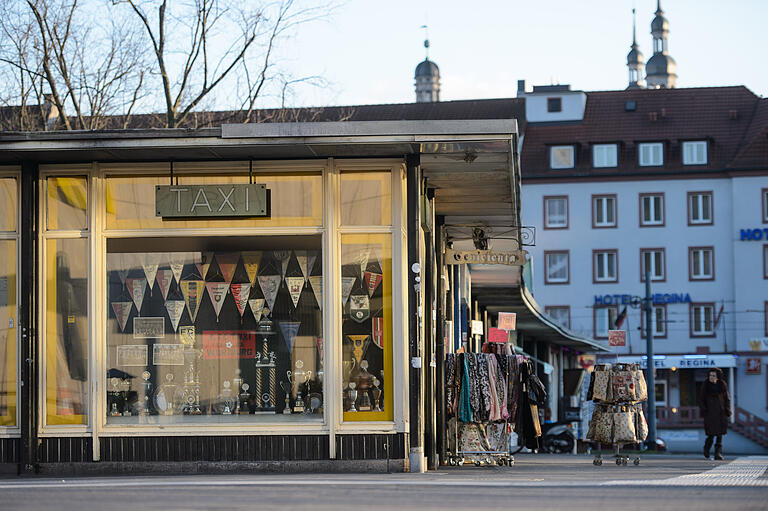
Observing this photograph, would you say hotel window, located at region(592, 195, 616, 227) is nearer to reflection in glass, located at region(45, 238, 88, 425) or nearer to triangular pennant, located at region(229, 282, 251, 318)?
triangular pennant, located at region(229, 282, 251, 318)

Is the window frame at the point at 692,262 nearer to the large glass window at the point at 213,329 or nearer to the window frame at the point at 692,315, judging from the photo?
the window frame at the point at 692,315

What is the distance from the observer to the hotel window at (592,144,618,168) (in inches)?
2739

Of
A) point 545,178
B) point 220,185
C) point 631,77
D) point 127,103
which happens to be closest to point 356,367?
point 220,185

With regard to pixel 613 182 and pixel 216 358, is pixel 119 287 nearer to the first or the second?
pixel 216 358

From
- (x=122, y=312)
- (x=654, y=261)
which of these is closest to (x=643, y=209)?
(x=654, y=261)

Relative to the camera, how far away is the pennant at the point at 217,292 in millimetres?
14797

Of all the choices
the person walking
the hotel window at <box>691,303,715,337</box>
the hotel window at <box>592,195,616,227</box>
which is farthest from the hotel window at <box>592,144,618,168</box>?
the person walking

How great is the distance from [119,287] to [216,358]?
135 centimetres

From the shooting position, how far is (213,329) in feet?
48.3

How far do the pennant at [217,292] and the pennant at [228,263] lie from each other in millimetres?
86

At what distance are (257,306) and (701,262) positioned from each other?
56750 millimetres

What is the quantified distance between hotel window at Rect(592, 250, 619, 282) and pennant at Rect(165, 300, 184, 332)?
56.2 meters

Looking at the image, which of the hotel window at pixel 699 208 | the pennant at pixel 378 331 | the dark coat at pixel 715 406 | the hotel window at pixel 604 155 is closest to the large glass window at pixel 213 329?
the pennant at pixel 378 331

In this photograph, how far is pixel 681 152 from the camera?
2719 inches
